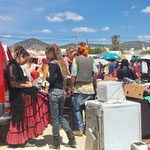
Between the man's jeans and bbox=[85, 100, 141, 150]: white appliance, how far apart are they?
1449 millimetres

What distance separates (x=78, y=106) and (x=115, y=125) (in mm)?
1766

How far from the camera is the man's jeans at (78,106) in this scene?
489 cm

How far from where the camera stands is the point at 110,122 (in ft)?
10.7

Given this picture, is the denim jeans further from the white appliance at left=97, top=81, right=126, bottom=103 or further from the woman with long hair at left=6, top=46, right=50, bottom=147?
the white appliance at left=97, top=81, right=126, bottom=103

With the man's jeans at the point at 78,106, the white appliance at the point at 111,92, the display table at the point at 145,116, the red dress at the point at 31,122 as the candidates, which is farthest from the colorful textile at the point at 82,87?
the white appliance at the point at 111,92

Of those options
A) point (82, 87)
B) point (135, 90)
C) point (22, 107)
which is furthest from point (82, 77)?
point (22, 107)

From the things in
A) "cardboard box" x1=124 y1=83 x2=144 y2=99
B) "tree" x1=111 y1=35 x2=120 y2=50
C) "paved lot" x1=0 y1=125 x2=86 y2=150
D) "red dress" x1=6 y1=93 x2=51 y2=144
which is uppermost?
"tree" x1=111 y1=35 x2=120 y2=50

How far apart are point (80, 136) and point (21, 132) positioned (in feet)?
4.71

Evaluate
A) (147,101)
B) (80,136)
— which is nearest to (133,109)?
(147,101)

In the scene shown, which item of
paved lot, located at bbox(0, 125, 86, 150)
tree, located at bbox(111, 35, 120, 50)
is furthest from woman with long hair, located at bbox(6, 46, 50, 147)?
tree, located at bbox(111, 35, 120, 50)

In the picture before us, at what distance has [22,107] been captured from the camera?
4.25 meters

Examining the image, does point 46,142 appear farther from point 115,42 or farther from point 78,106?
point 115,42

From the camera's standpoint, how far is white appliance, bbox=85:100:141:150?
10.6 feet

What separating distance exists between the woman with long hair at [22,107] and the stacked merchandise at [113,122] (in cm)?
132
